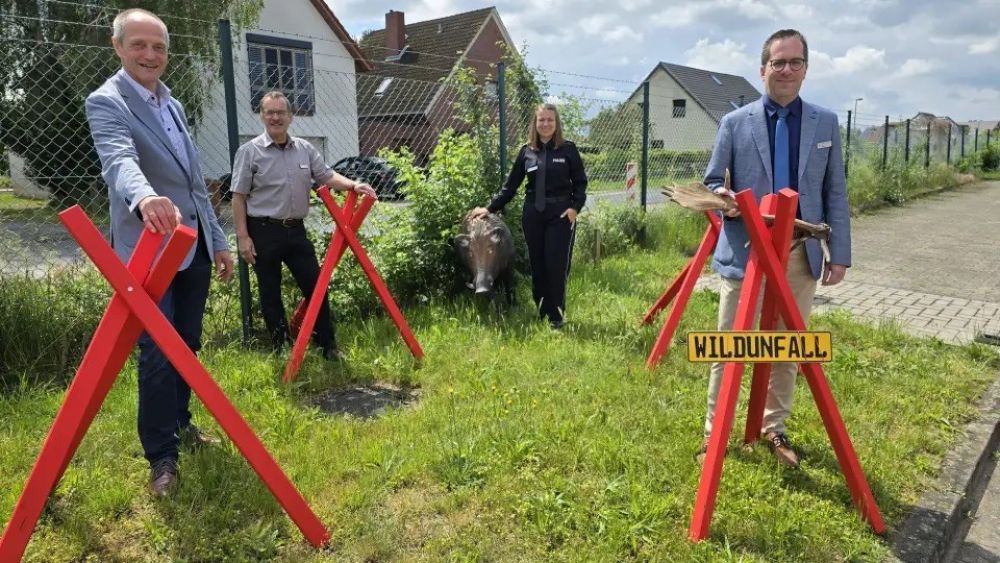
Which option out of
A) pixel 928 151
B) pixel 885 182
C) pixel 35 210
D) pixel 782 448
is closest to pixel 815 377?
pixel 782 448

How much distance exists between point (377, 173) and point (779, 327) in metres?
5.22

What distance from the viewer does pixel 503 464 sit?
324 cm

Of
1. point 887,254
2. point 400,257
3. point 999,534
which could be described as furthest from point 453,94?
point 887,254

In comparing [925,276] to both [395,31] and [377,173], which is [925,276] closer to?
[377,173]

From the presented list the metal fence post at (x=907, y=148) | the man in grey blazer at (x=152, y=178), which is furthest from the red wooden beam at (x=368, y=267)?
the metal fence post at (x=907, y=148)

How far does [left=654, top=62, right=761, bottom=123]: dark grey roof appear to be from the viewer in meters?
42.2

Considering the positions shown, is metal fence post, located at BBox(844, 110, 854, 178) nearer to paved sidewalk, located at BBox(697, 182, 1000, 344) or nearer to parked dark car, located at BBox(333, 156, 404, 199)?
paved sidewalk, located at BBox(697, 182, 1000, 344)

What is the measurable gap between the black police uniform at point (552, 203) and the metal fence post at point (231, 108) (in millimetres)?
2179

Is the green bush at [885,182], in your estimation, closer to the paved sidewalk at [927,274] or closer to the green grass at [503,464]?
the paved sidewalk at [927,274]

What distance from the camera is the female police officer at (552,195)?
17.4 feet

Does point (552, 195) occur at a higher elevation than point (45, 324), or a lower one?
higher

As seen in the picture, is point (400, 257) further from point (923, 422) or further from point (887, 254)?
point (887, 254)

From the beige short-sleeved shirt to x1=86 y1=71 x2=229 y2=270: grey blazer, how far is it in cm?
119

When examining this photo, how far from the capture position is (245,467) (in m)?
3.17
